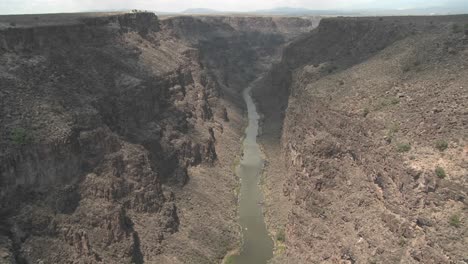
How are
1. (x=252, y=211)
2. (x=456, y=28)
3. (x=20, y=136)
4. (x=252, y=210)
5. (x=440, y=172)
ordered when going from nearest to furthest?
(x=440, y=172), (x=20, y=136), (x=252, y=211), (x=252, y=210), (x=456, y=28)

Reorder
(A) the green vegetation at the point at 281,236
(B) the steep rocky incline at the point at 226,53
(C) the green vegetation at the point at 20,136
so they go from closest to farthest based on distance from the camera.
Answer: (C) the green vegetation at the point at 20,136
(A) the green vegetation at the point at 281,236
(B) the steep rocky incline at the point at 226,53

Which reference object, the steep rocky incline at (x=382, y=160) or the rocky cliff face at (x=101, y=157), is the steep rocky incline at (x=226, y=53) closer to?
the rocky cliff face at (x=101, y=157)

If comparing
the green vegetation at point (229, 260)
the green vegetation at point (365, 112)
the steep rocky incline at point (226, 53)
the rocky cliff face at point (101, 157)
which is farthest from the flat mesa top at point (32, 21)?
the steep rocky incline at point (226, 53)

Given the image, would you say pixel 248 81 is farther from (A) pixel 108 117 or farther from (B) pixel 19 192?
(B) pixel 19 192

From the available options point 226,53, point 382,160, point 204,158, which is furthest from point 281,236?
point 226,53

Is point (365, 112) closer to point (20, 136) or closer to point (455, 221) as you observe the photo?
point (455, 221)

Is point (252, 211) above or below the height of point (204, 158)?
below

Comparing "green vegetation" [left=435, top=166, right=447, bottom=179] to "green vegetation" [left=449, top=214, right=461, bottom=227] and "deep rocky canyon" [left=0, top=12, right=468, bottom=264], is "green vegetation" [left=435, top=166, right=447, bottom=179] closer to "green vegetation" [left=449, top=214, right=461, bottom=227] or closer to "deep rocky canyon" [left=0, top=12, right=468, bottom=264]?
"deep rocky canyon" [left=0, top=12, right=468, bottom=264]
